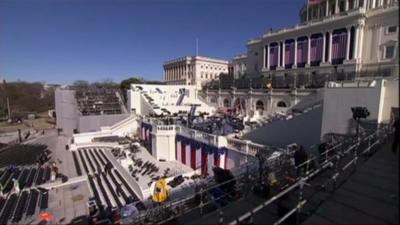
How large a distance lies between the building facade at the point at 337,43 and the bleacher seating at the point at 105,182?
24.4 meters

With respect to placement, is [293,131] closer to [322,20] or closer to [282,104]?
[282,104]

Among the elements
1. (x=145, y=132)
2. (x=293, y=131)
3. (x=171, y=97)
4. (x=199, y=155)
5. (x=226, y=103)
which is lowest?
(x=199, y=155)

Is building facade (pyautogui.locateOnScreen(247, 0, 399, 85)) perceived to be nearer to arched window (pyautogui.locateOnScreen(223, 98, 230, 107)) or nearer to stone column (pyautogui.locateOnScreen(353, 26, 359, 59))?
stone column (pyautogui.locateOnScreen(353, 26, 359, 59))

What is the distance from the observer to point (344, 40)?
97.7 ft

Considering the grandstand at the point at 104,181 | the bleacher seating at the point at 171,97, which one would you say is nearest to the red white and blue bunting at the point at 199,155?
the grandstand at the point at 104,181

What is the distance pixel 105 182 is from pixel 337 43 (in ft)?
108

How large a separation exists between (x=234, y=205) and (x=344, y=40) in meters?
33.1

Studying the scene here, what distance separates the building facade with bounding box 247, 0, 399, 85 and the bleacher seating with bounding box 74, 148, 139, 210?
24356mm

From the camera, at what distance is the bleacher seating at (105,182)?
13.3 metres

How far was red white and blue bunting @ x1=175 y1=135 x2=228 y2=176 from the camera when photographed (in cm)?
1532

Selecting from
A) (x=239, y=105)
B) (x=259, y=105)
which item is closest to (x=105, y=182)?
(x=259, y=105)

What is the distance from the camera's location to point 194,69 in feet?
218

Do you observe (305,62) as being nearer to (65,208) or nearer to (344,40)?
(344,40)

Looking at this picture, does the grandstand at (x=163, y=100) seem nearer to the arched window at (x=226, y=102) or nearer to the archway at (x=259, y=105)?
the arched window at (x=226, y=102)
